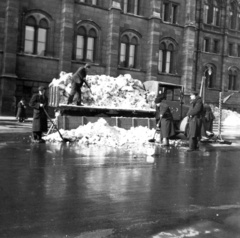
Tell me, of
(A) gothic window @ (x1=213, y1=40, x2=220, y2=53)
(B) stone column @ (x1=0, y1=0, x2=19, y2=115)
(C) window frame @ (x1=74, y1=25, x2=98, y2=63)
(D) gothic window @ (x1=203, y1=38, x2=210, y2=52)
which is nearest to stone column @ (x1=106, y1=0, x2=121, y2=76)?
(C) window frame @ (x1=74, y1=25, x2=98, y2=63)

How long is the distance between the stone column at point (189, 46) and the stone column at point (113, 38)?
8302 mm

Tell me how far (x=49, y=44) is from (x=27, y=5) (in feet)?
11.4

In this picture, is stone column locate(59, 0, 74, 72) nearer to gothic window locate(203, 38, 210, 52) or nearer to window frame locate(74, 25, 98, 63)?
window frame locate(74, 25, 98, 63)

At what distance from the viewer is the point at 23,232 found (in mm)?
3381

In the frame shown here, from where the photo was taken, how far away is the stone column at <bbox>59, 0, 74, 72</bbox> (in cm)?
2778

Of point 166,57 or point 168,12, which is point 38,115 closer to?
point 166,57

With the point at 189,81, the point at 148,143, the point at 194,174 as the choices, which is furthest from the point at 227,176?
the point at 189,81

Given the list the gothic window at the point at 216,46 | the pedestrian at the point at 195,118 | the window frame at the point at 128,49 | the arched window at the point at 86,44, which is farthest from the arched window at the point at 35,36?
the gothic window at the point at 216,46

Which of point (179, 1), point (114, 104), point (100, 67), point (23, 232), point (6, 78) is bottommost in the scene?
point (23, 232)

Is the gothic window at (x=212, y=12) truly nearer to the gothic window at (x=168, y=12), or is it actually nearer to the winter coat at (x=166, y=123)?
the gothic window at (x=168, y=12)

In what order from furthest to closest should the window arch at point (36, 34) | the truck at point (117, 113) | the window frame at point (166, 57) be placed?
the window frame at point (166, 57)
the window arch at point (36, 34)
the truck at point (117, 113)

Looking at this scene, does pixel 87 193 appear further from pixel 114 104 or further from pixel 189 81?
pixel 189 81

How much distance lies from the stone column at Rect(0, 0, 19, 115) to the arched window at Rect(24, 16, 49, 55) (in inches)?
50.2

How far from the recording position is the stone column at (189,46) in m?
34.5
